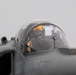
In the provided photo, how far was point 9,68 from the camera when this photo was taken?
9.88m

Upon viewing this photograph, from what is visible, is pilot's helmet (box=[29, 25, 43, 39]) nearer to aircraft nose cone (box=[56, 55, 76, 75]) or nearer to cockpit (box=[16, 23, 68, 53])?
cockpit (box=[16, 23, 68, 53])

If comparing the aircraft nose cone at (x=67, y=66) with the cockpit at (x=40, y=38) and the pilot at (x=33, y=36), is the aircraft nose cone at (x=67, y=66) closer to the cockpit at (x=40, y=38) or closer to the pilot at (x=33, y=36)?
the cockpit at (x=40, y=38)

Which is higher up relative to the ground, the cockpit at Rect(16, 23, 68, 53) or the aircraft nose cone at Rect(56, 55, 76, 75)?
the cockpit at Rect(16, 23, 68, 53)

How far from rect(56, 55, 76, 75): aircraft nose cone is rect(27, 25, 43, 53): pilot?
135 centimetres

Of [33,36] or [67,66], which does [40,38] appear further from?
[67,66]

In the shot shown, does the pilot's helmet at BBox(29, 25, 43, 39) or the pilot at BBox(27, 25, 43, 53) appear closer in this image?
the pilot at BBox(27, 25, 43, 53)

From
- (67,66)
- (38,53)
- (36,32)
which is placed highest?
(36,32)

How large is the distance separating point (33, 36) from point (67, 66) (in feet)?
6.25

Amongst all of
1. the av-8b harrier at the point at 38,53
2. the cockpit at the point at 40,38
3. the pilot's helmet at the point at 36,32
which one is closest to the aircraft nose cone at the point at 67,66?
the av-8b harrier at the point at 38,53

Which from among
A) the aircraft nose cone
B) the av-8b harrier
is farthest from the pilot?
the aircraft nose cone

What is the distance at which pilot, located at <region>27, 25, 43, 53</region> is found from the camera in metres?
8.84

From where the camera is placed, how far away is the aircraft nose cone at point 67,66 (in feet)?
23.9

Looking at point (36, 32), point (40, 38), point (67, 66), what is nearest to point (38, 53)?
point (40, 38)

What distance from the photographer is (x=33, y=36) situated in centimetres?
906
